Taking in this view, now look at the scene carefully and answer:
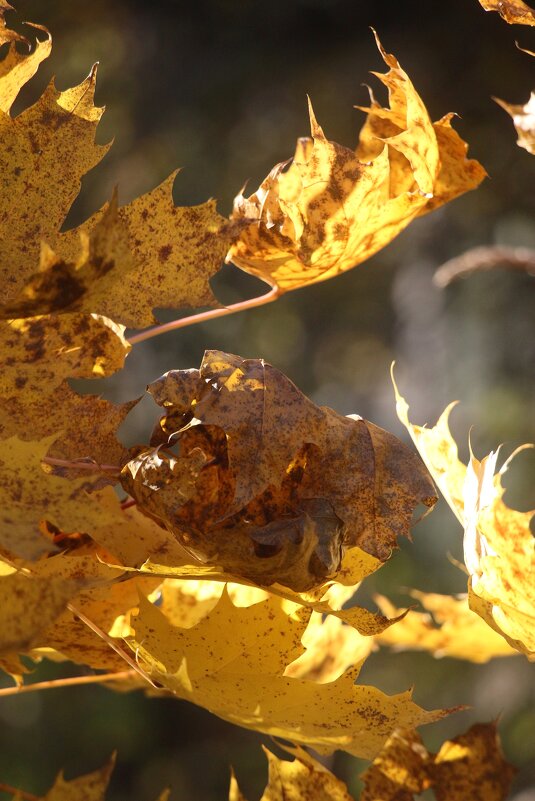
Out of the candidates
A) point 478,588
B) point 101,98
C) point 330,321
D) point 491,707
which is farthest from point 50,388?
point 101,98

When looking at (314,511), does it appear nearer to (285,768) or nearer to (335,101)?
(285,768)

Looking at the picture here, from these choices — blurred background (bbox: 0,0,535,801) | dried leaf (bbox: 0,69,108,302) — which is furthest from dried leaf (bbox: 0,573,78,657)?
blurred background (bbox: 0,0,535,801)

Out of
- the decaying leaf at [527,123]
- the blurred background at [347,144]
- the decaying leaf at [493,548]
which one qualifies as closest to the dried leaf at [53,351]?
the decaying leaf at [493,548]

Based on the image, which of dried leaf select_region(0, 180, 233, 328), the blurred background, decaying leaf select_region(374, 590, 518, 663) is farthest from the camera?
the blurred background

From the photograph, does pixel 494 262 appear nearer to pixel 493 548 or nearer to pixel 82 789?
pixel 493 548

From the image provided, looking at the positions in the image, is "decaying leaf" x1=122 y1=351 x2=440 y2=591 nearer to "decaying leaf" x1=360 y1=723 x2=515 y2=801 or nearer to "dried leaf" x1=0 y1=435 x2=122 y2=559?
"dried leaf" x1=0 y1=435 x2=122 y2=559

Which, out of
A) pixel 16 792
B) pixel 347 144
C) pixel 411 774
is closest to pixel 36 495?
pixel 16 792
